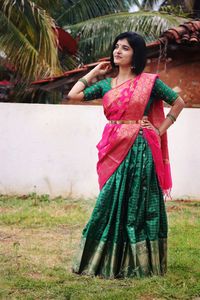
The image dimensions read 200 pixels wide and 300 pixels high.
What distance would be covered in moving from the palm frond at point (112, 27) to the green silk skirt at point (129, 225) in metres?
9.66

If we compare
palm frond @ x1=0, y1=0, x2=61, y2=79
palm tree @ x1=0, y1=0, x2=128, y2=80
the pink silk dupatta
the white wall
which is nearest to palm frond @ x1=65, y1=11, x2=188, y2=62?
palm tree @ x1=0, y1=0, x2=128, y2=80

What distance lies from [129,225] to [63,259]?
2.92 feet

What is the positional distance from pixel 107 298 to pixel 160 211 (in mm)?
826

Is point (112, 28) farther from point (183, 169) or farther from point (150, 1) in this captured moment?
point (183, 169)

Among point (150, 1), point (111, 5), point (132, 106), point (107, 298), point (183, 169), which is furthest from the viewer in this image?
point (150, 1)

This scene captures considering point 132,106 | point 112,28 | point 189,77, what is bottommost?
point 132,106

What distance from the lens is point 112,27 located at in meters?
14.0

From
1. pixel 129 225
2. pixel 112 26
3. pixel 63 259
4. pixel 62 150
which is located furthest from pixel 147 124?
pixel 112 26

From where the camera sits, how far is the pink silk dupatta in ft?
13.3

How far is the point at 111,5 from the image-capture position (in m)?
15.5

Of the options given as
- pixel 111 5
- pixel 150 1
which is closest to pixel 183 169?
pixel 111 5

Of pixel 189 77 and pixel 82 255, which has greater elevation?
pixel 189 77

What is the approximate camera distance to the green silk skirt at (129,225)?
4.05 metres

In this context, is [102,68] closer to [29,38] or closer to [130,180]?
[130,180]
